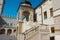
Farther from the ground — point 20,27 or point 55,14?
point 55,14

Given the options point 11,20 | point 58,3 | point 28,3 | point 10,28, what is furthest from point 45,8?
point 11,20

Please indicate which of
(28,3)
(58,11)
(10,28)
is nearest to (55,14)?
(58,11)

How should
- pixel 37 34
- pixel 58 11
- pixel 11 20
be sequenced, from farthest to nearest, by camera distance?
pixel 11 20 → pixel 37 34 → pixel 58 11

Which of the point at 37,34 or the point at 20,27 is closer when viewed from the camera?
the point at 37,34

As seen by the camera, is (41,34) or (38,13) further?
(38,13)

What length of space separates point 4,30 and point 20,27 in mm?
25193

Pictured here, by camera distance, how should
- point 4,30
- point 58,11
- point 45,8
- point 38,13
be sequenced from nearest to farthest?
point 58,11 → point 45,8 → point 38,13 → point 4,30

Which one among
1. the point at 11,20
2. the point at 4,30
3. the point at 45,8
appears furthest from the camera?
the point at 11,20

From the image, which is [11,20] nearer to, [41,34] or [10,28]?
[10,28]

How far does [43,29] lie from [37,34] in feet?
2.97

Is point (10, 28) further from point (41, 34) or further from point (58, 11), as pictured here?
point (58, 11)

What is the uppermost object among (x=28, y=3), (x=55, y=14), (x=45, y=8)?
(x=28, y=3)

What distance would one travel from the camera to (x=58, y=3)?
4082 mm

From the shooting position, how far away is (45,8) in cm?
1784
